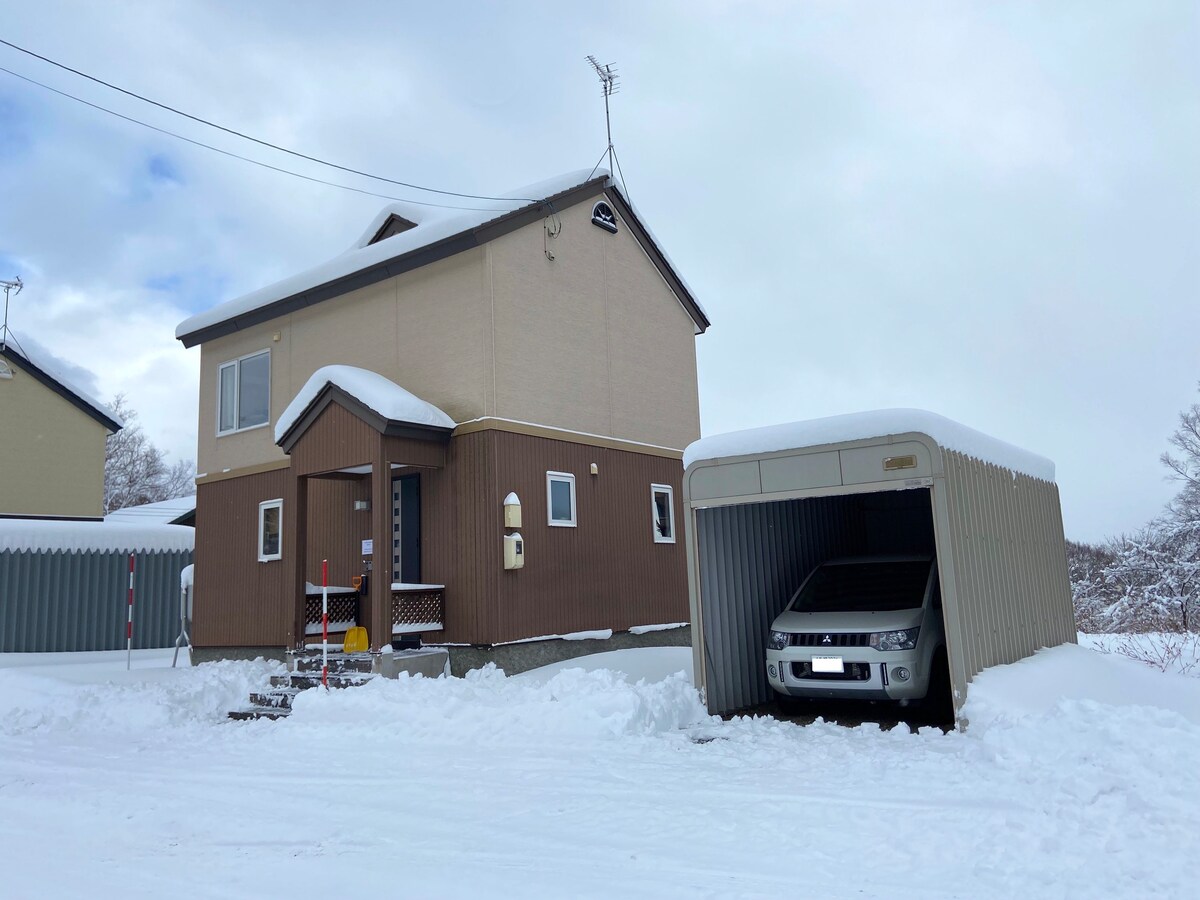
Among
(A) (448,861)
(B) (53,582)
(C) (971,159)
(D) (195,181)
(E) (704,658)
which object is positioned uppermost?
(C) (971,159)

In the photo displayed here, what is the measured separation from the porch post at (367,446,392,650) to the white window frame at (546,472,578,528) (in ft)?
8.17

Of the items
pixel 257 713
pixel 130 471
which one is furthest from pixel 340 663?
pixel 130 471

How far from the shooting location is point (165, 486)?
4809 centimetres

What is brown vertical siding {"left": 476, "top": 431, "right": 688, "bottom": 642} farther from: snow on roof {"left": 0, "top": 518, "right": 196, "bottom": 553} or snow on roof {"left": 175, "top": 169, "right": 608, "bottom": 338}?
snow on roof {"left": 0, "top": 518, "right": 196, "bottom": 553}

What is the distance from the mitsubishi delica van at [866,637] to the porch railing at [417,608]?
5.04m

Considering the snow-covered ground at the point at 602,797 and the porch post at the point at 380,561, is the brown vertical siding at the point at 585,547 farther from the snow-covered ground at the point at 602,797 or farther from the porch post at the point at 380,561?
the snow-covered ground at the point at 602,797

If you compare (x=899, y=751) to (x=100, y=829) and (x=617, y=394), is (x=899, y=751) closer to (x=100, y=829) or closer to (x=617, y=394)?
(x=100, y=829)

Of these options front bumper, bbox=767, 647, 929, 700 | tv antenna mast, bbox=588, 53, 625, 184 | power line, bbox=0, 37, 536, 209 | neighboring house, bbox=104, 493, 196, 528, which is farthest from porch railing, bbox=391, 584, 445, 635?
neighboring house, bbox=104, 493, 196, 528

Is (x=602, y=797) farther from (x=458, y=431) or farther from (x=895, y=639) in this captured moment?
(x=458, y=431)

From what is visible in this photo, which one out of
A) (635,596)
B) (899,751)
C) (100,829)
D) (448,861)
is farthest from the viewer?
(635,596)

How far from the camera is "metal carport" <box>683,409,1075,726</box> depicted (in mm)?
8602

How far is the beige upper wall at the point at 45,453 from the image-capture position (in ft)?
76.7

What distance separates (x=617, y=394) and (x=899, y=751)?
29.1ft

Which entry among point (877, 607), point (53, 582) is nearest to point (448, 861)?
point (877, 607)
